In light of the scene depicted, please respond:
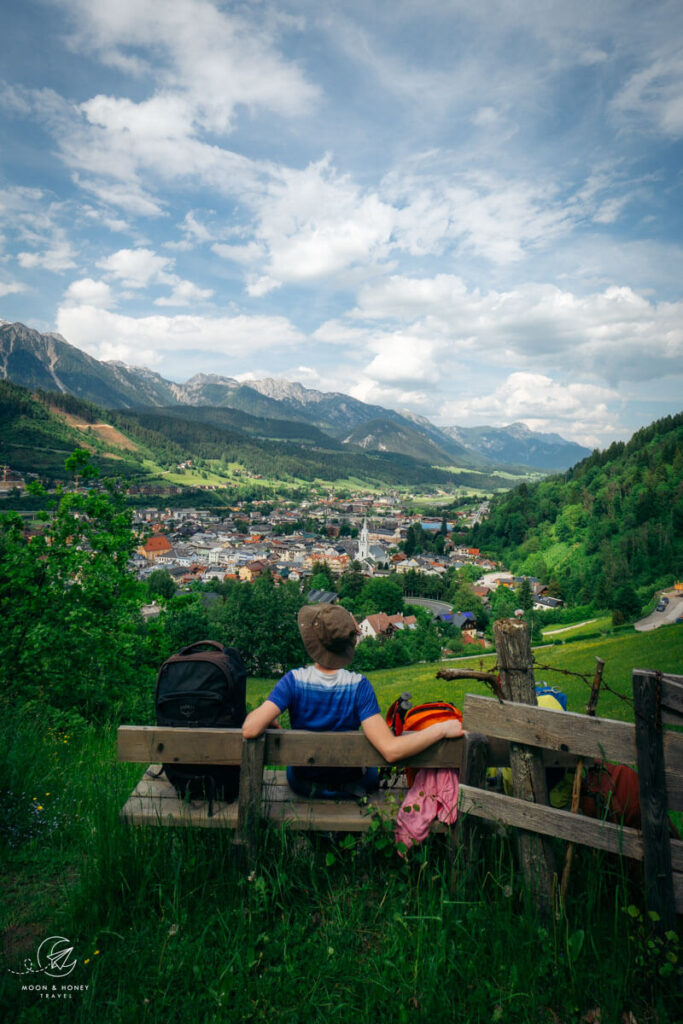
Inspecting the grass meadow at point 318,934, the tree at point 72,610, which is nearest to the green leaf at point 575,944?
the grass meadow at point 318,934

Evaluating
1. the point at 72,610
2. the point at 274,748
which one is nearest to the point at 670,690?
the point at 274,748

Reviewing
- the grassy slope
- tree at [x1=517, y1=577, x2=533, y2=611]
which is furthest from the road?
tree at [x1=517, y1=577, x2=533, y2=611]

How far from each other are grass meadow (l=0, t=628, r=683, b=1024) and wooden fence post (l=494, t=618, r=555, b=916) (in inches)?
3.6

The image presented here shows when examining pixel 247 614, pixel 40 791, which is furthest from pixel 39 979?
pixel 247 614

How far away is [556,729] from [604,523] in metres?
94.0

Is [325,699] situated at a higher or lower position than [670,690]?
lower

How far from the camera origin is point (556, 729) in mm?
2174

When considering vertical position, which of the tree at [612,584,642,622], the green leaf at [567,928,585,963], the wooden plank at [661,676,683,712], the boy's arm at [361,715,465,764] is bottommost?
the tree at [612,584,642,622]

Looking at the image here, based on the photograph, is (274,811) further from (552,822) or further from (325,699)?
A: (552,822)

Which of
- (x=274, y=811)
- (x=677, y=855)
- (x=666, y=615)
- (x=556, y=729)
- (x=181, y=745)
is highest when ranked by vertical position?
(x=556, y=729)

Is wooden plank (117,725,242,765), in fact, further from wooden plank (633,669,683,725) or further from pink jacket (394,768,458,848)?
wooden plank (633,669,683,725)

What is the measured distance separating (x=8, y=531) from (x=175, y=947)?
7080mm

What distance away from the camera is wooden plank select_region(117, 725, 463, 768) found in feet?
7.88

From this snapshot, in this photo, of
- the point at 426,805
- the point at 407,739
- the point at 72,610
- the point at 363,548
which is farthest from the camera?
the point at 363,548
